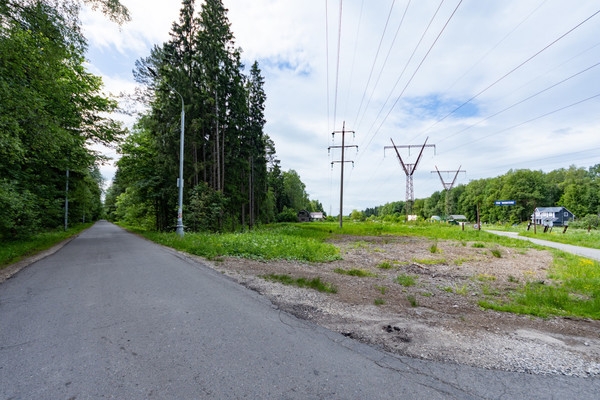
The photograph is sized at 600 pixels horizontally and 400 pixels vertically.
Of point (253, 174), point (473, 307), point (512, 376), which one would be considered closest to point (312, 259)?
point (473, 307)

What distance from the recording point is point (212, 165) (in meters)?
21.1

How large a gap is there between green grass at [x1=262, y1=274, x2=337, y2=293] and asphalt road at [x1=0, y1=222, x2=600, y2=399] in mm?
1491

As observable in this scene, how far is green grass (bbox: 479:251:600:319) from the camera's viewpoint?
16.2 ft

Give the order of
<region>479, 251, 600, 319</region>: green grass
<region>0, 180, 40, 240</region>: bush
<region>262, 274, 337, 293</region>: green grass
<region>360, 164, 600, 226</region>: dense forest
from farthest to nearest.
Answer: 1. <region>360, 164, 600, 226</region>: dense forest
2. <region>0, 180, 40, 240</region>: bush
3. <region>262, 274, 337, 293</region>: green grass
4. <region>479, 251, 600, 319</region>: green grass

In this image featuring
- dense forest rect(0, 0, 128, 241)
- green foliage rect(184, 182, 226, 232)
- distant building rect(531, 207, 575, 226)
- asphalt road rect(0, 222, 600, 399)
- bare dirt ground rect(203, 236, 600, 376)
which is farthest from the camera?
distant building rect(531, 207, 575, 226)

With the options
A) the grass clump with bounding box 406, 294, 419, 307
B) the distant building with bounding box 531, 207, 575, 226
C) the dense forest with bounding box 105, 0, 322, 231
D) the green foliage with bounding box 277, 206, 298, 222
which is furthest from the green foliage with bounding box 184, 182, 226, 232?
the distant building with bounding box 531, 207, 575, 226

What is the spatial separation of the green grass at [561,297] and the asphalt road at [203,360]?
281 cm

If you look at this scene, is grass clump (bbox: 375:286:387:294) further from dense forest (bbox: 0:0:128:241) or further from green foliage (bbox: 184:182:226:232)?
green foliage (bbox: 184:182:226:232)

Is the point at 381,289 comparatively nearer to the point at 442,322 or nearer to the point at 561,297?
the point at 442,322

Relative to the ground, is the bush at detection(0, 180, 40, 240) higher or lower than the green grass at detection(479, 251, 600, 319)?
higher

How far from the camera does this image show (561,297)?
5.69m

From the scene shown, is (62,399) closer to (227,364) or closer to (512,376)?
(227,364)

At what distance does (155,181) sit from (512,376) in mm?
23686

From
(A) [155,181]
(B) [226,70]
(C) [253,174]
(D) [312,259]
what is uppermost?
(B) [226,70]
